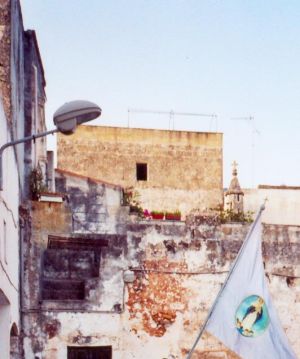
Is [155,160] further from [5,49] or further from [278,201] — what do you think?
[5,49]

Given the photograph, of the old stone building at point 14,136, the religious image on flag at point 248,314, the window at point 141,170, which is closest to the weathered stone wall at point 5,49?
the old stone building at point 14,136

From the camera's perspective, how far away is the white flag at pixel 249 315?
1120 cm

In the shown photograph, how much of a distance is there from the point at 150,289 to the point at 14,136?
234 inches

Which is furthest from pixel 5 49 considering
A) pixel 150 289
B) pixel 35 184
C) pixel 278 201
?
pixel 278 201

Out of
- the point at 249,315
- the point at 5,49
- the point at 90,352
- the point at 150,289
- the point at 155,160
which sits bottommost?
the point at 90,352

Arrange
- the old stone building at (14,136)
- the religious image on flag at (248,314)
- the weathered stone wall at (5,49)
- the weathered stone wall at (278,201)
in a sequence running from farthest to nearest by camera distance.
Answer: the weathered stone wall at (278,201) → the weathered stone wall at (5,49) → the religious image on flag at (248,314) → the old stone building at (14,136)

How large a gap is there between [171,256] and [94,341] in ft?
7.92

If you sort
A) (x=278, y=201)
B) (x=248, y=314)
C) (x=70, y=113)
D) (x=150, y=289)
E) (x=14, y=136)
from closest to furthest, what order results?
(x=70, y=113) → (x=248, y=314) → (x=14, y=136) → (x=150, y=289) → (x=278, y=201)

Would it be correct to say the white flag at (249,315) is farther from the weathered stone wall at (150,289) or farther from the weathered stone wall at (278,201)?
the weathered stone wall at (278,201)

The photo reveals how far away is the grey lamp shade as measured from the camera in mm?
7523

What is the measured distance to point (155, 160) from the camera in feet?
85.6

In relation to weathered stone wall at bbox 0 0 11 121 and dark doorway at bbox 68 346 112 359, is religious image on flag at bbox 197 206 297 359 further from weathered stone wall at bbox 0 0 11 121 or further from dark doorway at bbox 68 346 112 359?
dark doorway at bbox 68 346 112 359

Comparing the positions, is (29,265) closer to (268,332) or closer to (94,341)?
(94,341)

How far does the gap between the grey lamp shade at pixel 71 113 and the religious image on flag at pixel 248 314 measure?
14.4 feet
